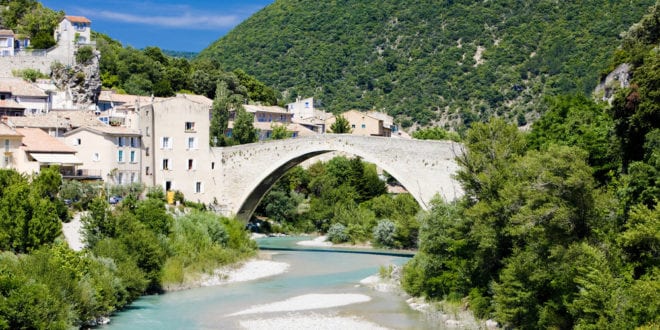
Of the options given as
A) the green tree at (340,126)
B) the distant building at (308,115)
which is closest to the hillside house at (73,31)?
the green tree at (340,126)

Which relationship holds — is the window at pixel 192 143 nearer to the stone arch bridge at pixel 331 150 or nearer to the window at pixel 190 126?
the window at pixel 190 126

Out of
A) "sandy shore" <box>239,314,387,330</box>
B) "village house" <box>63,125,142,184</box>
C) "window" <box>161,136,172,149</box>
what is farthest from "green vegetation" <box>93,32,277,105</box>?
"sandy shore" <box>239,314,387,330</box>

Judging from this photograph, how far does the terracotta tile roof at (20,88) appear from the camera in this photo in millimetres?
49562

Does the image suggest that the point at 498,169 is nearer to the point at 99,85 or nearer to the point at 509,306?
the point at 509,306

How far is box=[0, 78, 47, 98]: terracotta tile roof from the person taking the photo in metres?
49.6

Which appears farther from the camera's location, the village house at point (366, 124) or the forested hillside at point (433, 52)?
the forested hillside at point (433, 52)

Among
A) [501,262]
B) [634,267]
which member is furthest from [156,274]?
[634,267]

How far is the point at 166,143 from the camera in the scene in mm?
44469

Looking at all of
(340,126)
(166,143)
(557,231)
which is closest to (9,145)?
(166,143)

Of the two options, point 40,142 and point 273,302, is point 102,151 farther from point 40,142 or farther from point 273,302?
point 273,302

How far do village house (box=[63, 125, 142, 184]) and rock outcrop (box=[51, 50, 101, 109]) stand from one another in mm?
11843

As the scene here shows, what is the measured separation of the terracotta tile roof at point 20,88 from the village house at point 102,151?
9.61 metres

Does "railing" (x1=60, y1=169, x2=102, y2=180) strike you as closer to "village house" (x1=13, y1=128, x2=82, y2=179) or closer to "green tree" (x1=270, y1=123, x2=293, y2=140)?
"village house" (x1=13, y1=128, x2=82, y2=179)

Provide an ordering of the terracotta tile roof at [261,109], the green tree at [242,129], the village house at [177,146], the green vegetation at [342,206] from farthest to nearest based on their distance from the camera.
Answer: the terracotta tile roof at [261,109], the green tree at [242,129], the green vegetation at [342,206], the village house at [177,146]
